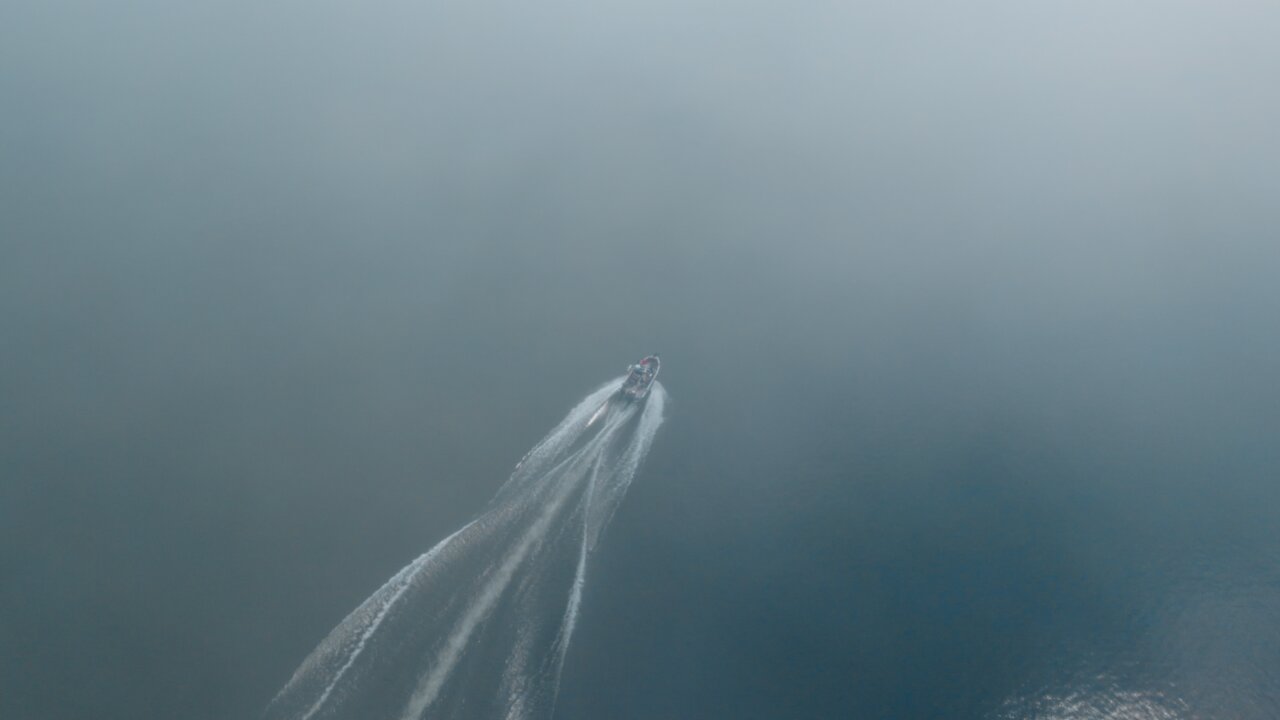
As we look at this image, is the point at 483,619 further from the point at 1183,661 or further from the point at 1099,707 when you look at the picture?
the point at 1183,661

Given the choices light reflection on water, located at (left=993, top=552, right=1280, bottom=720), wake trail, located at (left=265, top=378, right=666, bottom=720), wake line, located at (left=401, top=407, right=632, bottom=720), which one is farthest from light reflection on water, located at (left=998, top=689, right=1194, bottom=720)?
wake line, located at (left=401, top=407, right=632, bottom=720)

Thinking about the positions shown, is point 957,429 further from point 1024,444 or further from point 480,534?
point 480,534

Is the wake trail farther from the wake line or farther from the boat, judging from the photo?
the boat

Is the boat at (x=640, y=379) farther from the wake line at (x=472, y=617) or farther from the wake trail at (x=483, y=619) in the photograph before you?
the wake line at (x=472, y=617)

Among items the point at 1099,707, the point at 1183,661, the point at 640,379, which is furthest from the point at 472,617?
the point at 1183,661

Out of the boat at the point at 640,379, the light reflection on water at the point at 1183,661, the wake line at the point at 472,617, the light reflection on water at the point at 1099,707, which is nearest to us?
Result: the wake line at the point at 472,617

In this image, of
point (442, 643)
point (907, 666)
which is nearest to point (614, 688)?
point (442, 643)

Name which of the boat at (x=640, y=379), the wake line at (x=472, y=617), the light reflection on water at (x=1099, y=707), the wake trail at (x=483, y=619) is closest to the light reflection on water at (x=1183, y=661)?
the light reflection on water at (x=1099, y=707)
